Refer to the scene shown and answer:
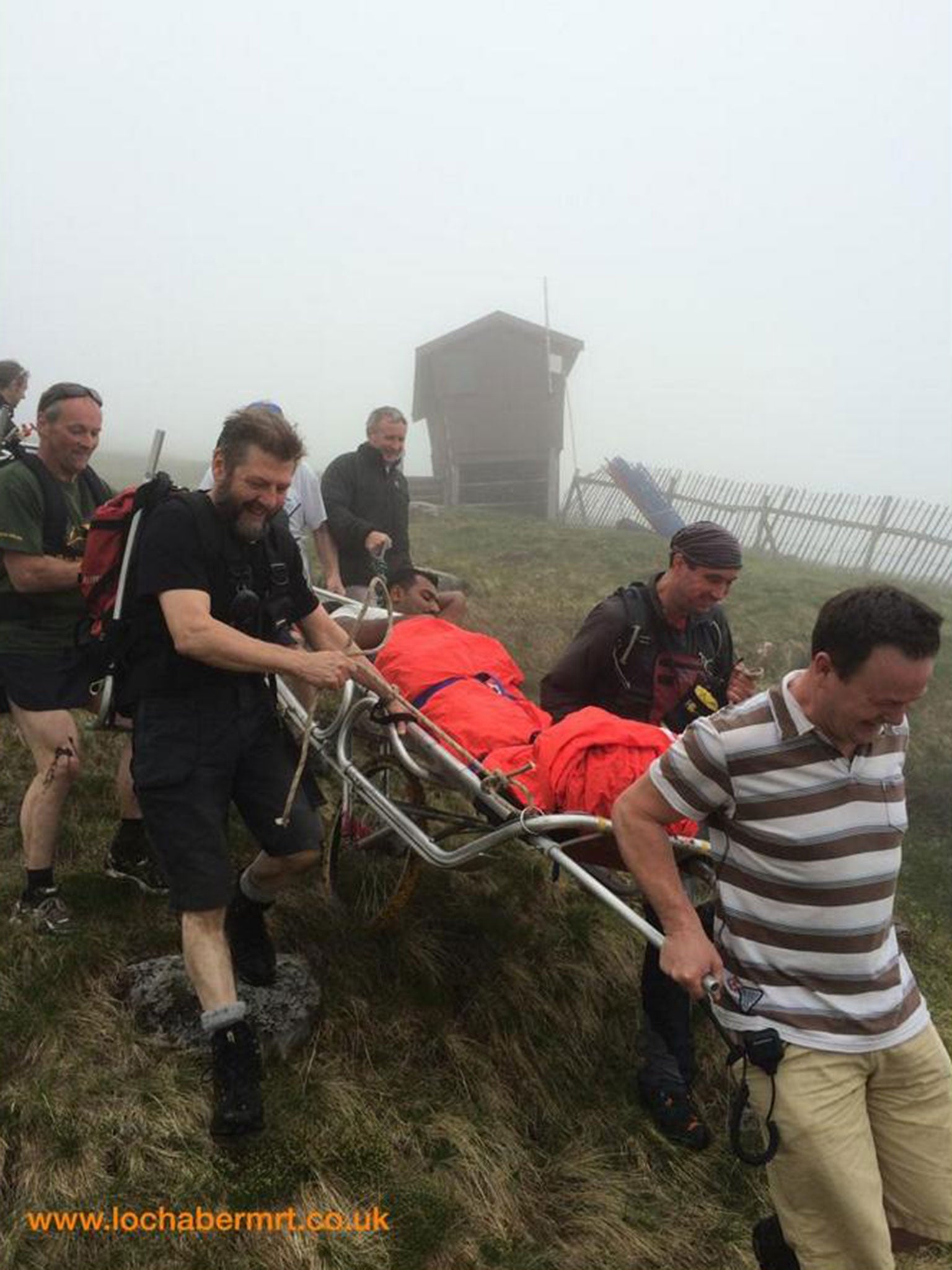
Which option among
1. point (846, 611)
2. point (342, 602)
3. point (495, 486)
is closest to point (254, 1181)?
point (846, 611)

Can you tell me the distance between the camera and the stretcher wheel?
4.18 m

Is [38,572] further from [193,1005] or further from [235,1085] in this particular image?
[235,1085]

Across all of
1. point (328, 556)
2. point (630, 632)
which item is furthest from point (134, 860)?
point (630, 632)

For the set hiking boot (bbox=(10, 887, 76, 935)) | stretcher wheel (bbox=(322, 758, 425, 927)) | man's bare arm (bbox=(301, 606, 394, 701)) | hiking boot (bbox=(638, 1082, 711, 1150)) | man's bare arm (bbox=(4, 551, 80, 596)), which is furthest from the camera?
stretcher wheel (bbox=(322, 758, 425, 927))

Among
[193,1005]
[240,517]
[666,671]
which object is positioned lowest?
[193,1005]

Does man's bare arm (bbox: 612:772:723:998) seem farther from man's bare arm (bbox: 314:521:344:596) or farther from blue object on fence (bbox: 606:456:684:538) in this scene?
blue object on fence (bbox: 606:456:684:538)

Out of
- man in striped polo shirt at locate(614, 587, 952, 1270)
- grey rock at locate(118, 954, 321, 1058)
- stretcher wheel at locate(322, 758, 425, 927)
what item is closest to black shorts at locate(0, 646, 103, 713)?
grey rock at locate(118, 954, 321, 1058)

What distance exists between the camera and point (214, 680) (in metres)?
3.17

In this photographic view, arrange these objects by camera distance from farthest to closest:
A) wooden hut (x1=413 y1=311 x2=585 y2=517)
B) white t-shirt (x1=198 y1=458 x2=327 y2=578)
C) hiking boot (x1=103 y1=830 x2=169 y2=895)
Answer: wooden hut (x1=413 y1=311 x2=585 y2=517), white t-shirt (x1=198 y1=458 x2=327 y2=578), hiking boot (x1=103 y1=830 x2=169 y2=895)

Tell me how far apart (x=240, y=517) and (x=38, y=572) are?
4.31 feet

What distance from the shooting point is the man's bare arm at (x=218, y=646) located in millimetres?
2844

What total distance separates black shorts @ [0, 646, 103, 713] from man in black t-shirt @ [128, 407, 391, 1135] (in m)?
0.95

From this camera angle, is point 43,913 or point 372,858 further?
point 372,858

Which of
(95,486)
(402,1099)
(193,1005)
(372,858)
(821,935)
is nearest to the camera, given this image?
(821,935)
